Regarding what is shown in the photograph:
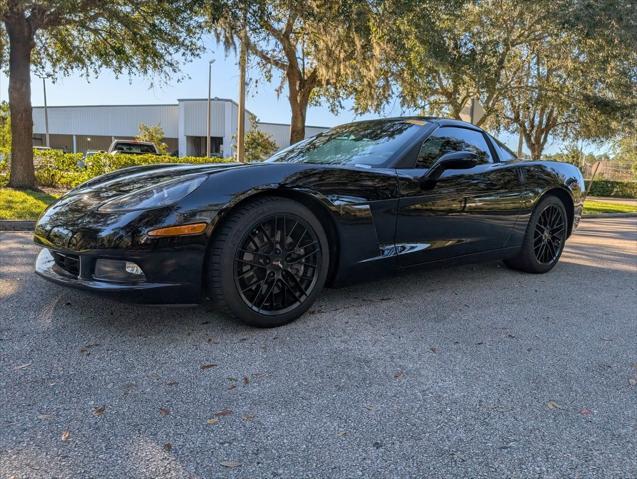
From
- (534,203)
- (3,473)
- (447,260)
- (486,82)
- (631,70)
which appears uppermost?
(631,70)

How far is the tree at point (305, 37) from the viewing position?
29.5 feet

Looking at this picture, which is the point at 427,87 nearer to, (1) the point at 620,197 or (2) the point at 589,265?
(2) the point at 589,265

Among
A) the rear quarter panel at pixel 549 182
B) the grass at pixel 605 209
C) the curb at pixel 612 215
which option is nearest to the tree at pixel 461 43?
the curb at pixel 612 215

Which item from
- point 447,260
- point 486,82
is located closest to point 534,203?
point 447,260

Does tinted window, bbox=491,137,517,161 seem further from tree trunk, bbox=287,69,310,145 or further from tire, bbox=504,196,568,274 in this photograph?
tree trunk, bbox=287,69,310,145

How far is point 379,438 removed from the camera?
5.87ft

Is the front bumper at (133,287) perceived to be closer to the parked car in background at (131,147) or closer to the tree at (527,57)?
the tree at (527,57)

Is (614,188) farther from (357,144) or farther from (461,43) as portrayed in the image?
(357,144)

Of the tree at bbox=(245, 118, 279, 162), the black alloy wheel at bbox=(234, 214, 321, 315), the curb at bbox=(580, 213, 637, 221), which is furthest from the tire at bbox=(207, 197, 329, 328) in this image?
the tree at bbox=(245, 118, 279, 162)

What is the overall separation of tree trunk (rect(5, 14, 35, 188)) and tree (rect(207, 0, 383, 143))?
433 centimetres

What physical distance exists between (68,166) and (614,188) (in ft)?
95.8

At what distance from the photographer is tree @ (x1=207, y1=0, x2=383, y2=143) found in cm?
900

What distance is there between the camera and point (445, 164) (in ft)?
10.8

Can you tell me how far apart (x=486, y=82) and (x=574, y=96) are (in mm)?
4901
